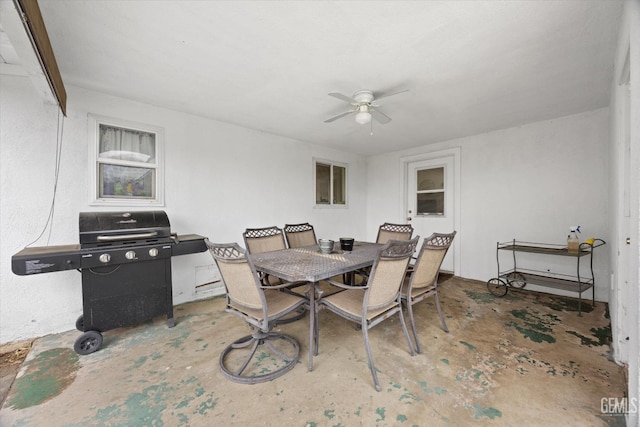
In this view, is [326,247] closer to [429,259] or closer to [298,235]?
[298,235]

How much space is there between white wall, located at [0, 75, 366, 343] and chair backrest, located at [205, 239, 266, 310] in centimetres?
184

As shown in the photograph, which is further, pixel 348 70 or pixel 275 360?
pixel 348 70

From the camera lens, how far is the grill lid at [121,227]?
89.0 inches

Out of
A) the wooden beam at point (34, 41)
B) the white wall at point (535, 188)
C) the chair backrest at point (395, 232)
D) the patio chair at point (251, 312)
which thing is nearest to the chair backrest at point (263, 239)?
the patio chair at point (251, 312)

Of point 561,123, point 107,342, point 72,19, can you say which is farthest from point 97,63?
point 561,123

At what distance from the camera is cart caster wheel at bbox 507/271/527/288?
356cm

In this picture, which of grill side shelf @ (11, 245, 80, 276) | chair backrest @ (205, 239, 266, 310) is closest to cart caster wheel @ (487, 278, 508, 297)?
chair backrest @ (205, 239, 266, 310)

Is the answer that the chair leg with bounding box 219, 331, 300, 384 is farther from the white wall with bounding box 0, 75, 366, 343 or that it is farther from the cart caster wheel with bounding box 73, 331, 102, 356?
the white wall with bounding box 0, 75, 366, 343

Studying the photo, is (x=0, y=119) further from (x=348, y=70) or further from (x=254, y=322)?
(x=348, y=70)

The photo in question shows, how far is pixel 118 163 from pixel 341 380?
326 centimetres

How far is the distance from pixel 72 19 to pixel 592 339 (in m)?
4.98

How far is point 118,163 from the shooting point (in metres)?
2.87

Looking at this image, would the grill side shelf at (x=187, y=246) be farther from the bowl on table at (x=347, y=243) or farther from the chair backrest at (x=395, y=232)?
the chair backrest at (x=395, y=232)

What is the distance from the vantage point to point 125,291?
240 cm
